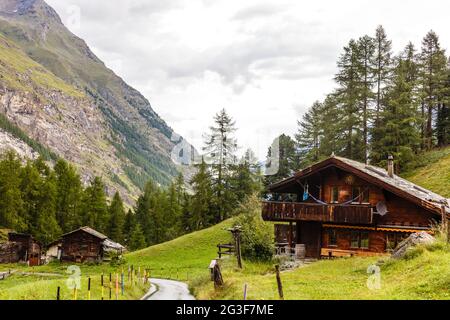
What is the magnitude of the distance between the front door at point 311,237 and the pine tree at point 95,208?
5780cm

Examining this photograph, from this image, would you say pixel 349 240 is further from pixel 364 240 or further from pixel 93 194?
pixel 93 194

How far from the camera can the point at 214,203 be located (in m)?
79.8

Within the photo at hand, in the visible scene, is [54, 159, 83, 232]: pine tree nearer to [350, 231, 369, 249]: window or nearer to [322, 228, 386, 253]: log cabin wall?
[322, 228, 386, 253]: log cabin wall

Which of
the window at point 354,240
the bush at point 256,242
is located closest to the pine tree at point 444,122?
the window at point 354,240

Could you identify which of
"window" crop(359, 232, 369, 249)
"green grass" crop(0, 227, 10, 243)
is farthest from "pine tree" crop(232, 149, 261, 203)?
"window" crop(359, 232, 369, 249)

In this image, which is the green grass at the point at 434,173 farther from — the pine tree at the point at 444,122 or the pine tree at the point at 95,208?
the pine tree at the point at 95,208

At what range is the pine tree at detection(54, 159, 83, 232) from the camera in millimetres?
89062

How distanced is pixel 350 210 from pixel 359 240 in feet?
11.0

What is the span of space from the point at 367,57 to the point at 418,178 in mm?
18833

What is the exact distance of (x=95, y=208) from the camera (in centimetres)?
9144

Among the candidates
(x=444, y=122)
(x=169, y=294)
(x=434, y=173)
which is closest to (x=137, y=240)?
(x=434, y=173)

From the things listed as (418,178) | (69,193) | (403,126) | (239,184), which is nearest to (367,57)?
(403,126)

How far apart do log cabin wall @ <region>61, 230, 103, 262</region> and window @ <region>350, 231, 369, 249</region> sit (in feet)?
146

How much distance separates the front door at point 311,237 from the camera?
40.5 metres
